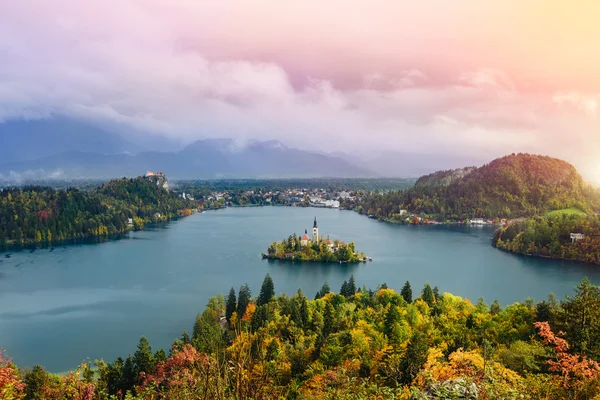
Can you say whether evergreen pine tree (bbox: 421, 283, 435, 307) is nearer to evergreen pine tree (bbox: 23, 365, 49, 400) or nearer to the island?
evergreen pine tree (bbox: 23, 365, 49, 400)

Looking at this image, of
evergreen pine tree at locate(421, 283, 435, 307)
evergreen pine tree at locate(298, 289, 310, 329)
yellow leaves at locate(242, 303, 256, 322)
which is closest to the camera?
evergreen pine tree at locate(298, 289, 310, 329)

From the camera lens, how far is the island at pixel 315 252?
59.1 ft

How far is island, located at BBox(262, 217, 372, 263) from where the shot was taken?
1800 centimetres

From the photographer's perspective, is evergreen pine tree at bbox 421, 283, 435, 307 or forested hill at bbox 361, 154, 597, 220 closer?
evergreen pine tree at bbox 421, 283, 435, 307

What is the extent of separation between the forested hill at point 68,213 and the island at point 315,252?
40.4 ft

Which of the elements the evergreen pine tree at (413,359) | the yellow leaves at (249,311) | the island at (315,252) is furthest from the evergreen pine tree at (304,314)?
the island at (315,252)

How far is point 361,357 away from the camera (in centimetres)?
546

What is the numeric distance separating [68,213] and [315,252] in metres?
16.1

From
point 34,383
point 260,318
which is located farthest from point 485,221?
point 34,383

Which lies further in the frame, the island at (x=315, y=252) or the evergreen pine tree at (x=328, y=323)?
the island at (x=315, y=252)

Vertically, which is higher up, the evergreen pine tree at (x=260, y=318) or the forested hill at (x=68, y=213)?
the forested hill at (x=68, y=213)

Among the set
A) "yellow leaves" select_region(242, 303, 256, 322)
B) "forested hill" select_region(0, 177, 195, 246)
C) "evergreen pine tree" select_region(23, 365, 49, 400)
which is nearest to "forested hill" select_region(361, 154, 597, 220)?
"forested hill" select_region(0, 177, 195, 246)

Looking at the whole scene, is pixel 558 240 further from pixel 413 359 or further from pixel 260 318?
pixel 413 359

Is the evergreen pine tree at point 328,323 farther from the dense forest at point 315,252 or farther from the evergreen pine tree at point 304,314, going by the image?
the dense forest at point 315,252
